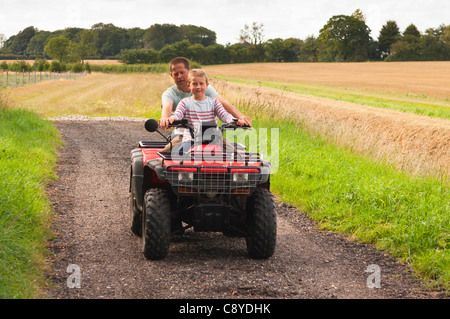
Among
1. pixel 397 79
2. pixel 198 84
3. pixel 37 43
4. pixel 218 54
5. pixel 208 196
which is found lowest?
pixel 208 196

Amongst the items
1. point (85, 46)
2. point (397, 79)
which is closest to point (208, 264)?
point (397, 79)

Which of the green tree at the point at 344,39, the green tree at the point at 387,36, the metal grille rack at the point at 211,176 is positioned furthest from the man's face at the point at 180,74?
the green tree at the point at 387,36

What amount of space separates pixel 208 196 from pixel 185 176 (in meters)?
0.32

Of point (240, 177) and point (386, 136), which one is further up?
point (240, 177)

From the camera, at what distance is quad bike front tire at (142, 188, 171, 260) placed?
15.1ft

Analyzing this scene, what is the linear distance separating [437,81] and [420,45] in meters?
37.3

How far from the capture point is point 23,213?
5.48 metres

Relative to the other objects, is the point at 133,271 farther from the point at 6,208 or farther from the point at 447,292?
the point at 447,292

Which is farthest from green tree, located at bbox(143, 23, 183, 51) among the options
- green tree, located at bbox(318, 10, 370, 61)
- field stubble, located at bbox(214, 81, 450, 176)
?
field stubble, located at bbox(214, 81, 450, 176)

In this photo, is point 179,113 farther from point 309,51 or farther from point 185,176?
point 309,51

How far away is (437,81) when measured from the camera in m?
43.4

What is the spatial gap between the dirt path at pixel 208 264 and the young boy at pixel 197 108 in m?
1.18

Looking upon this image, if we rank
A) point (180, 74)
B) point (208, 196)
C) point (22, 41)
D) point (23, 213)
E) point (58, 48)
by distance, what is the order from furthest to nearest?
point (22, 41)
point (58, 48)
point (180, 74)
point (23, 213)
point (208, 196)
